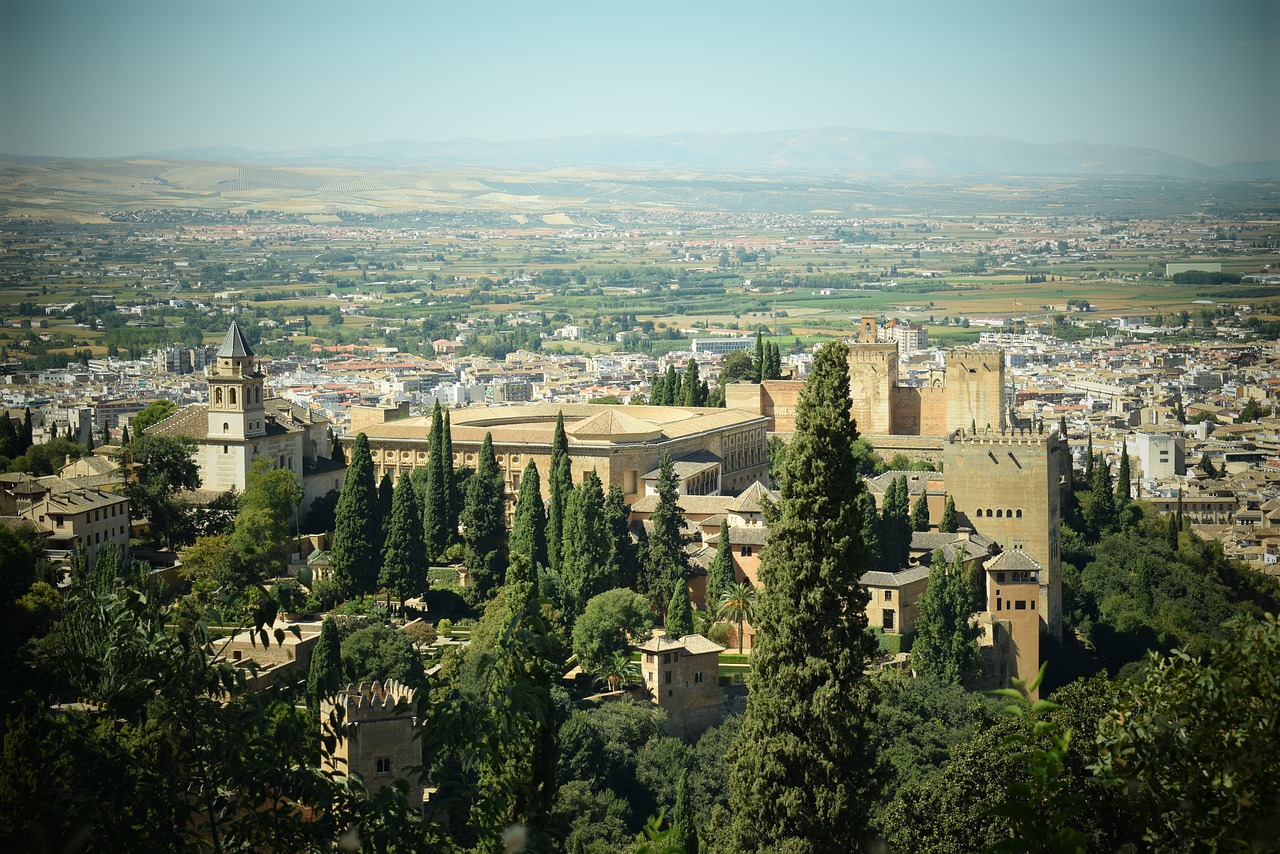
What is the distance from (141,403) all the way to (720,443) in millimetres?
24575

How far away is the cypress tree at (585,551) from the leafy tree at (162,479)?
773 cm

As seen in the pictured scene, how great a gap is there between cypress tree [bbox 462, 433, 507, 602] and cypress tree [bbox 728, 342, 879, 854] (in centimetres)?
1712

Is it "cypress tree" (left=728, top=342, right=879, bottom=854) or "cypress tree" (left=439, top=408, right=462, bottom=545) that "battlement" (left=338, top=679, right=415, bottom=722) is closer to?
"cypress tree" (left=728, top=342, right=879, bottom=854)

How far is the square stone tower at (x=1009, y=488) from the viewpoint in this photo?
33469 mm

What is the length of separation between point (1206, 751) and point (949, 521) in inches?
969

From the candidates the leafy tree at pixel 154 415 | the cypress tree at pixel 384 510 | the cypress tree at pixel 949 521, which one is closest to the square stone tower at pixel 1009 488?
the cypress tree at pixel 949 521

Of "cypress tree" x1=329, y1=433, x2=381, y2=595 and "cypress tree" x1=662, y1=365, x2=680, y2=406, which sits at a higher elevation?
"cypress tree" x1=662, y1=365, x2=680, y2=406

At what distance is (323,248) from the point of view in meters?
176

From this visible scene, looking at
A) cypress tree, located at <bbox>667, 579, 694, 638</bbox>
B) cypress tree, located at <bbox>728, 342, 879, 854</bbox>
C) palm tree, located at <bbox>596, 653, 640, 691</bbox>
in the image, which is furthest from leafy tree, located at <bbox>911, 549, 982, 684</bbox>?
cypress tree, located at <bbox>728, 342, 879, 854</bbox>

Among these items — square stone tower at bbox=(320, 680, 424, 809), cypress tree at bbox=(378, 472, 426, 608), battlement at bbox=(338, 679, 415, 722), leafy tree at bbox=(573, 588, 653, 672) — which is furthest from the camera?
cypress tree at bbox=(378, 472, 426, 608)

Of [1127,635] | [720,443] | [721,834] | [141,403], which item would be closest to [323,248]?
[141,403]

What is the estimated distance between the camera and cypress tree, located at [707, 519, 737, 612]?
2906 cm

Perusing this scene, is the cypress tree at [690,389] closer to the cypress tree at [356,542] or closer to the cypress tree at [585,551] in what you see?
the cypress tree at [585,551]

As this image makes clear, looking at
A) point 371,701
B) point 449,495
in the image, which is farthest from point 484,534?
point 371,701
